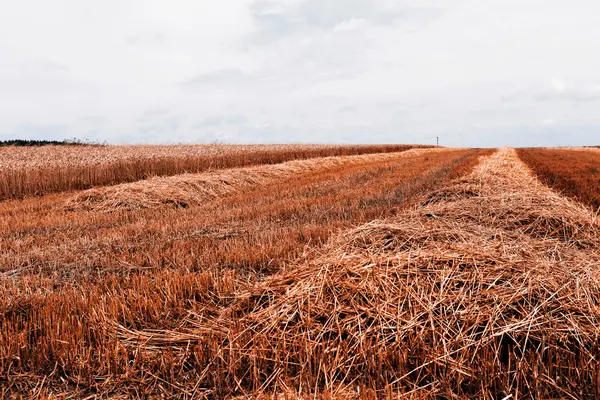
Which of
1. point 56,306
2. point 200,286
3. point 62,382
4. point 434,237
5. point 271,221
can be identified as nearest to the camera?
point 62,382

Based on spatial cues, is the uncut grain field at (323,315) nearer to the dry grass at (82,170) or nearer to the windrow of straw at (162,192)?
the windrow of straw at (162,192)

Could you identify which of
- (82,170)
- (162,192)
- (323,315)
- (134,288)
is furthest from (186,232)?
(82,170)

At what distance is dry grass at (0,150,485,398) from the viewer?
2.81 m

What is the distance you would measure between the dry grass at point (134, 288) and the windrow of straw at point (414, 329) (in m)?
0.10

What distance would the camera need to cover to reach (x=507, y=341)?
115 inches

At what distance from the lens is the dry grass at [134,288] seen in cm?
281

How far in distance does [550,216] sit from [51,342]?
235 inches

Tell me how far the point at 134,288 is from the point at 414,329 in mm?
2710

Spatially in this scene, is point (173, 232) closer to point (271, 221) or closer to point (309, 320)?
point (271, 221)

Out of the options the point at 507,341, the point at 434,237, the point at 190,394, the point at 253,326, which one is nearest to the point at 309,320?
the point at 253,326

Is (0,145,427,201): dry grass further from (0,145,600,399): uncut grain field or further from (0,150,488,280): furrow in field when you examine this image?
(0,145,600,399): uncut grain field

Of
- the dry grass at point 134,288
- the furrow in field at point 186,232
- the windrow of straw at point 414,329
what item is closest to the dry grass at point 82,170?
the furrow in field at point 186,232

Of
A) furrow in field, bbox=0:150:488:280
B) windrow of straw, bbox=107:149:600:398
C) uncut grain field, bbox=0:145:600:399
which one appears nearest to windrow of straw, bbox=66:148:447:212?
furrow in field, bbox=0:150:488:280

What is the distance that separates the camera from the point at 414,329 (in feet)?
9.82
